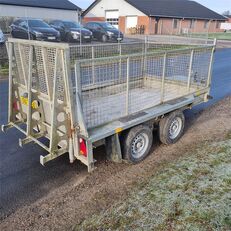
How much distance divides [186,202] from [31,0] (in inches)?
1416

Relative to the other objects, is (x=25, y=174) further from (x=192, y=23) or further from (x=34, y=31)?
(x=192, y=23)

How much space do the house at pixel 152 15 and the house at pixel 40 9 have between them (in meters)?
→ 6.74

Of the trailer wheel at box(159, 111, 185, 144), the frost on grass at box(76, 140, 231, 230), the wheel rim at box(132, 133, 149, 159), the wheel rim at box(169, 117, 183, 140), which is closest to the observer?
the frost on grass at box(76, 140, 231, 230)

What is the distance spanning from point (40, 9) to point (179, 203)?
114 ft

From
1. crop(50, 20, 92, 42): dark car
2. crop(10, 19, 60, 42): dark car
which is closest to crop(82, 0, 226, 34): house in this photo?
crop(50, 20, 92, 42): dark car

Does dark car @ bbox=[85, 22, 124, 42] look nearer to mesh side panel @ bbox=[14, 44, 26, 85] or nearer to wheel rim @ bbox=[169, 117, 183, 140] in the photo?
wheel rim @ bbox=[169, 117, 183, 140]

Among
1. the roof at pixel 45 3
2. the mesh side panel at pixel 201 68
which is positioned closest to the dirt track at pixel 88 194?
the mesh side panel at pixel 201 68

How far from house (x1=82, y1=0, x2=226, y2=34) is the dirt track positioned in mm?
35293

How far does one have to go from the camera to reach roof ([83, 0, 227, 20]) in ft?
125

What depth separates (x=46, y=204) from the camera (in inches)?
142

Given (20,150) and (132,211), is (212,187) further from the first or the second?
(20,150)

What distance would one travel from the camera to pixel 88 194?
12.5 feet

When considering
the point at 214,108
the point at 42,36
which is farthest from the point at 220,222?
the point at 42,36

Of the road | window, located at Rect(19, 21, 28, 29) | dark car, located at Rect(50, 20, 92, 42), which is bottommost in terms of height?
the road
